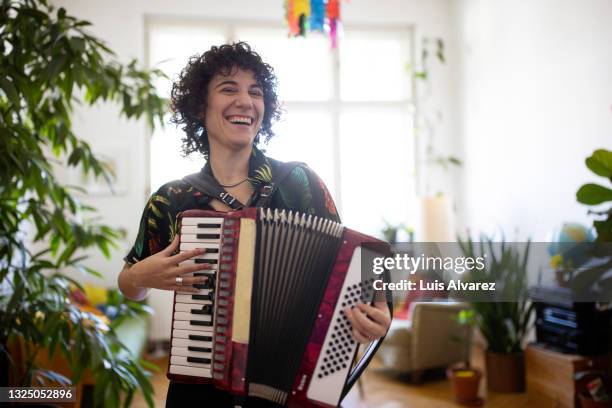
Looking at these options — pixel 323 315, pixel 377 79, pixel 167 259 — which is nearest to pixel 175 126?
pixel 167 259

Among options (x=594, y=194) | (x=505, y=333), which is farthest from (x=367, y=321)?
(x=505, y=333)

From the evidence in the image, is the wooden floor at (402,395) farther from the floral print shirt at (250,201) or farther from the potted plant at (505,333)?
A: the floral print shirt at (250,201)

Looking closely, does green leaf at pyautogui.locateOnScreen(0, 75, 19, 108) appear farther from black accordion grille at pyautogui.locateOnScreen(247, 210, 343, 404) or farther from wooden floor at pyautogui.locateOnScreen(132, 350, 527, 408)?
wooden floor at pyautogui.locateOnScreen(132, 350, 527, 408)

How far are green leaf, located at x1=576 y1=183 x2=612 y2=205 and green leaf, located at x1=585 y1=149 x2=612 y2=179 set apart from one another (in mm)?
60

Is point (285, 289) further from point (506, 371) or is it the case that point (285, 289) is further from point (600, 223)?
point (506, 371)

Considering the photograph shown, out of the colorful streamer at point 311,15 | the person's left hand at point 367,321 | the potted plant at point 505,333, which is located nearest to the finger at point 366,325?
the person's left hand at point 367,321

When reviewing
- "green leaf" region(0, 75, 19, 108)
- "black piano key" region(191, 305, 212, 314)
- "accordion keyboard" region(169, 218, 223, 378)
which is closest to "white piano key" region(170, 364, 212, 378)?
"accordion keyboard" region(169, 218, 223, 378)

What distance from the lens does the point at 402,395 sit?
339 cm

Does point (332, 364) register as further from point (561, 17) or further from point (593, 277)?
point (561, 17)

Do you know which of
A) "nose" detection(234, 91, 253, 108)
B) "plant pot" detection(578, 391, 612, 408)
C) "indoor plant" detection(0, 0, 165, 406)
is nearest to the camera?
"nose" detection(234, 91, 253, 108)

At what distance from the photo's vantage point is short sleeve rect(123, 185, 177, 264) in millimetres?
1168

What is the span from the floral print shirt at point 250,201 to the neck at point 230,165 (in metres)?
0.02

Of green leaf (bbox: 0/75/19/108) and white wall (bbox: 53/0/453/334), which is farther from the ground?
white wall (bbox: 53/0/453/334)

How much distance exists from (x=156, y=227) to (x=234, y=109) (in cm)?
32
